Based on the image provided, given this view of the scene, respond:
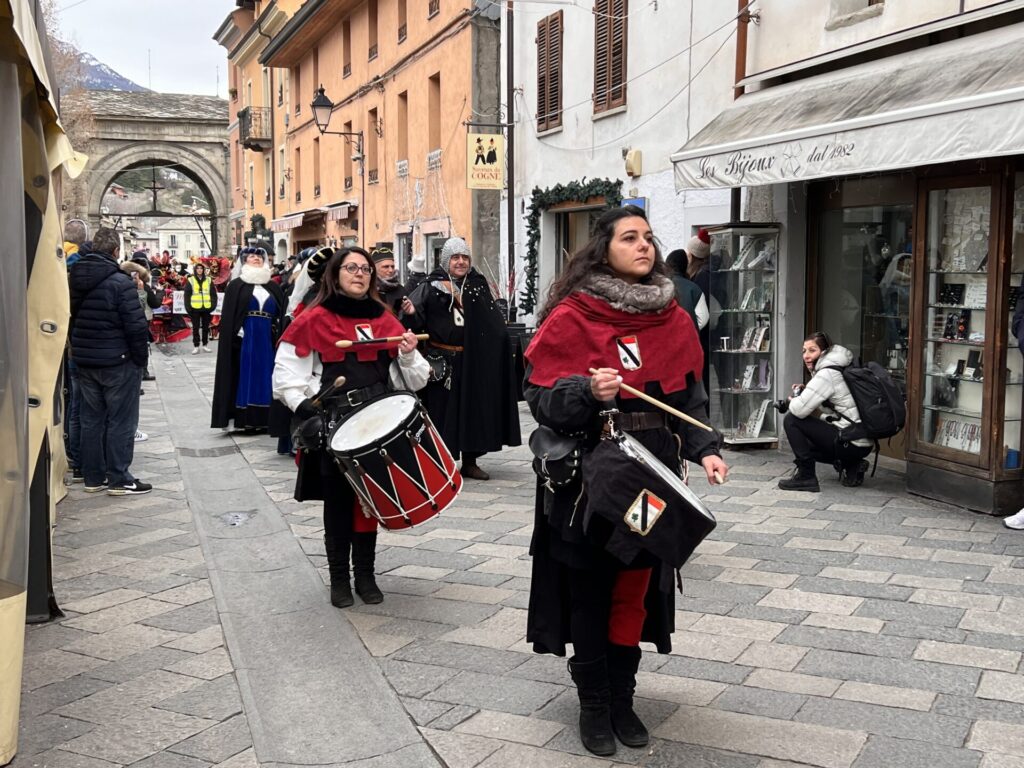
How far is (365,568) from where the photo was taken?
5.56 meters

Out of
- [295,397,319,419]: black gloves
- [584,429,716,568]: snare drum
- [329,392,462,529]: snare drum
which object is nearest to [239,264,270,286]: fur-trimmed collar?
[295,397,319,419]: black gloves

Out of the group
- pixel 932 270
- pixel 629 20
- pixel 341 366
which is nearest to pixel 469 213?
pixel 629 20

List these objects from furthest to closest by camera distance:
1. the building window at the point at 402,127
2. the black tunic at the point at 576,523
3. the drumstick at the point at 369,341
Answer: the building window at the point at 402,127
the drumstick at the point at 369,341
the black tunic at the point at 576,523

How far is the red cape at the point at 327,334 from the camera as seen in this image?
5.35 metres

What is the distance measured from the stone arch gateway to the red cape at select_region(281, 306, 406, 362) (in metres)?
44.5

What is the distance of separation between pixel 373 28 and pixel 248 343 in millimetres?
14914

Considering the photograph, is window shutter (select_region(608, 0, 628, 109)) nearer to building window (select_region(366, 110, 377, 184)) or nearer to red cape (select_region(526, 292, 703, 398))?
red cape (select_region(526, 292, 703, 398))

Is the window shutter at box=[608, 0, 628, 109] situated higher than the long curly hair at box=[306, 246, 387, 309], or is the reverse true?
the window shutter at box=[608, 0, 628, 109]

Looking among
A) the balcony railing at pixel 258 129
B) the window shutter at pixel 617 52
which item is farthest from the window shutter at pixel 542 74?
the balcony railing at pixel 258 129

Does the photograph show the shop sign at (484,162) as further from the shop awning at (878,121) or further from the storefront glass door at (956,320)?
the storefront glass door at (956,320)

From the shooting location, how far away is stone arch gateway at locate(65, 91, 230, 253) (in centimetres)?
4731

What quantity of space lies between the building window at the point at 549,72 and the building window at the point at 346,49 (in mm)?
11535

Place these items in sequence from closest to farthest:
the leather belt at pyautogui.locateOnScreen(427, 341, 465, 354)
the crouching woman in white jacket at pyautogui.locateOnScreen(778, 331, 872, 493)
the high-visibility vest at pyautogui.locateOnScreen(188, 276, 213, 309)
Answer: the crouching woman in white jacket at pyautogui.locateOnScreen(778, 331, 872, 493) < the leather belt at pyautogui.locateOnScreen(427, 341, 465, 354) < the high-visibility vest at pyautogui.locateOnScreen(188, 276, 213, 309)

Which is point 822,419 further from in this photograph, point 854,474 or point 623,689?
point 623,689
